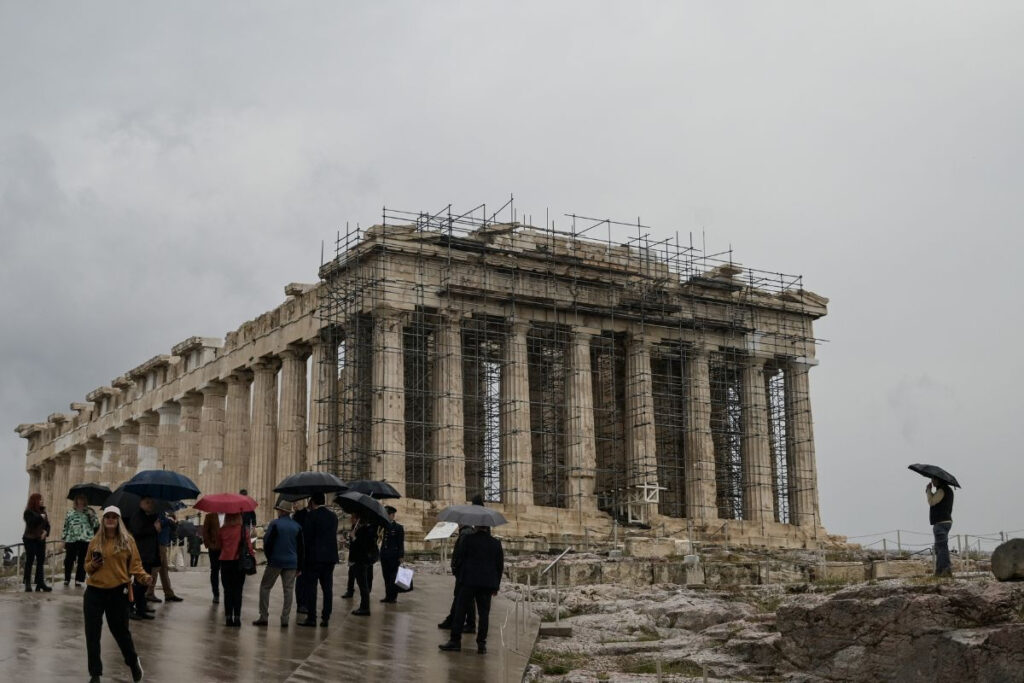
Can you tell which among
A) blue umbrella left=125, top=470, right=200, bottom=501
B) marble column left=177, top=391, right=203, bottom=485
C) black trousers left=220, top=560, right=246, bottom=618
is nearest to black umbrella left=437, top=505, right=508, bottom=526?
black trousers left=220, top=560, right=246, bottom=618

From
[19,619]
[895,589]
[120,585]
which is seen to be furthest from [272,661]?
[895,589]

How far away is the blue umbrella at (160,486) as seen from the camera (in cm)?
2283

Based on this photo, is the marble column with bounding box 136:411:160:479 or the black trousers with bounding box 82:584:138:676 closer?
the black trousers with bounding box 82:584:138:676

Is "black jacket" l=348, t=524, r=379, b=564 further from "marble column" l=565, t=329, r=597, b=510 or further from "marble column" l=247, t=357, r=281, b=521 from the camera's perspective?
"marble column" l=247, t=357, r=281, b=521

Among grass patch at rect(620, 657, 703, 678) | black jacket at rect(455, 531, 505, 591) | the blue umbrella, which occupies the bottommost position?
grass patch at rect(620, 657, 703, 678)

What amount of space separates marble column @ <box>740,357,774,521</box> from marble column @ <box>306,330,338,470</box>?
52.7 ft

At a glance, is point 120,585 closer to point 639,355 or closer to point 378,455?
point 378,455

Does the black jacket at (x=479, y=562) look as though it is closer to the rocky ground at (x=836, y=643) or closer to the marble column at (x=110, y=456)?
the rocky ground at (x=836, y=643)

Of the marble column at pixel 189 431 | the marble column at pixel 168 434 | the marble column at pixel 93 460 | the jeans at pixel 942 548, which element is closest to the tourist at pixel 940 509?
the jeans at pixel 942 548

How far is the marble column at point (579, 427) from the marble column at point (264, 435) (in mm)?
11208

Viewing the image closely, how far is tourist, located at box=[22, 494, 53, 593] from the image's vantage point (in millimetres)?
25016

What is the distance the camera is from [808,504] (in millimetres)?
56625

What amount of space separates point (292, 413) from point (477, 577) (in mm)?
34426

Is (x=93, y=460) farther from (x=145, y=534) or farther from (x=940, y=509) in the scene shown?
(x=940, y=509)
